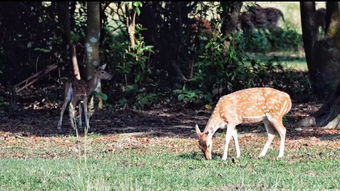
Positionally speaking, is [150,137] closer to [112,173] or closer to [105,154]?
[105,154]

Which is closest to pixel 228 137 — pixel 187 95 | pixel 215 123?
pixel 215 123

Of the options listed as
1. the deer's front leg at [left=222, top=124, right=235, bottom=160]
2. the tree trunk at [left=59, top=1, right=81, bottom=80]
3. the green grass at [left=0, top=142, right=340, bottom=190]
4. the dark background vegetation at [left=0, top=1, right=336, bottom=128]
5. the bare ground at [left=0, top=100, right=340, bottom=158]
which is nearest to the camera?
the green grass at [left=0, top=142, right=340, bottom=190]

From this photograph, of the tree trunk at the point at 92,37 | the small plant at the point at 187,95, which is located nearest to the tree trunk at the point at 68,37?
the tree trunk at the point at 92,37

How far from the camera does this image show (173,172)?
11070 millimetres

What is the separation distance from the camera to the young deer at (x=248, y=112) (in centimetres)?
1240

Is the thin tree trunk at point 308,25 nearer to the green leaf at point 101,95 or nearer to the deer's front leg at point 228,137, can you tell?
the green leaf at point 101,95

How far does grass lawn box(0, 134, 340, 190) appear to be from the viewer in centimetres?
1001

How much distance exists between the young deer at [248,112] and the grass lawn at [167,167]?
0.29 meters

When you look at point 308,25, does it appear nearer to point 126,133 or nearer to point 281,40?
point 126,133

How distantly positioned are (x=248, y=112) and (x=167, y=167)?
1.63 metres

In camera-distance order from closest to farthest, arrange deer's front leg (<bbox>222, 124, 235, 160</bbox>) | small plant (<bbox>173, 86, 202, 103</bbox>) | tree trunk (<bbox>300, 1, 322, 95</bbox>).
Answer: deer's front leg (<bbox>222, 124, 235, 160</bbox>) < small plant (<bbox>173, 86, 202, 103</bbox>) < tree trunk (<bbox>300, 1, 322, 95</bbox>)

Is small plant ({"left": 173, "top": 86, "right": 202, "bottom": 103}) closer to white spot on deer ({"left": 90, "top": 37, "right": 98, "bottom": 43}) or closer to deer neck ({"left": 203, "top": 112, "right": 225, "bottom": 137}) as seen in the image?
white spot on deer ({"left": 90, "top": 37, "right": 98, "bottom": 43})

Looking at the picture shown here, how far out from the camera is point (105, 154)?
1310 centimetres

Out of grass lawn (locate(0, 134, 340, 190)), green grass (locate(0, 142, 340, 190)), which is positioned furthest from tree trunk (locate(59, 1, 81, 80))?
green grass (locate(0, 142, 340, 190))
